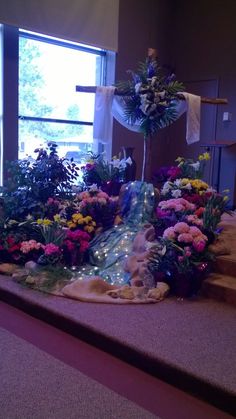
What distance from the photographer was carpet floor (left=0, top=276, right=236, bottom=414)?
223 cm

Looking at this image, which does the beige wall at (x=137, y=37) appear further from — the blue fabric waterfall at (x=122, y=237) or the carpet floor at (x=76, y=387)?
the carpet floor at (x=76, y=387)

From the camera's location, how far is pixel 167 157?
8055 mm

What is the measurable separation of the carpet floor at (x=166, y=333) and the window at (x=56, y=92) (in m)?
2.98

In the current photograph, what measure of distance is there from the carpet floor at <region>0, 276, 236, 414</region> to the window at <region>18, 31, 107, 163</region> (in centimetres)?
298

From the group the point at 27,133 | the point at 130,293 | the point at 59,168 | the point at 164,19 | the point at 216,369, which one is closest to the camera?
the point at 216,369

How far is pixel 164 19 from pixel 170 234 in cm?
547

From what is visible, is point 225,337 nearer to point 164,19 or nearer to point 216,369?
point 216,369

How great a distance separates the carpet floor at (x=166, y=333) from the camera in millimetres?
2232

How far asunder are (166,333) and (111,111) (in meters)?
2.26

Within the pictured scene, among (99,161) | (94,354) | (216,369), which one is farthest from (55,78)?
(216,369)

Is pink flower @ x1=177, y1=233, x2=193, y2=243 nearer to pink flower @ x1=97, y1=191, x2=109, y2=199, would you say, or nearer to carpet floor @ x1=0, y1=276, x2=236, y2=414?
carpet floor @ x1=0, y1=276, x2=236, y2=414

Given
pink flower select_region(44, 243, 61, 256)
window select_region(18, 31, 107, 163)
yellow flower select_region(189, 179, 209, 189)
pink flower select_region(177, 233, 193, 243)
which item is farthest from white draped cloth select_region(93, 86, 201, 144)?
window select_region(18, 31, 107, 163)

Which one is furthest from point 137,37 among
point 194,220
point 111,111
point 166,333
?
point 166,333

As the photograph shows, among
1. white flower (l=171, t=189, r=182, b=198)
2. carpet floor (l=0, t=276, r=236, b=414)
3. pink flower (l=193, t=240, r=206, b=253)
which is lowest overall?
carpet floor (l=0, t=276, r=236, b=414)
